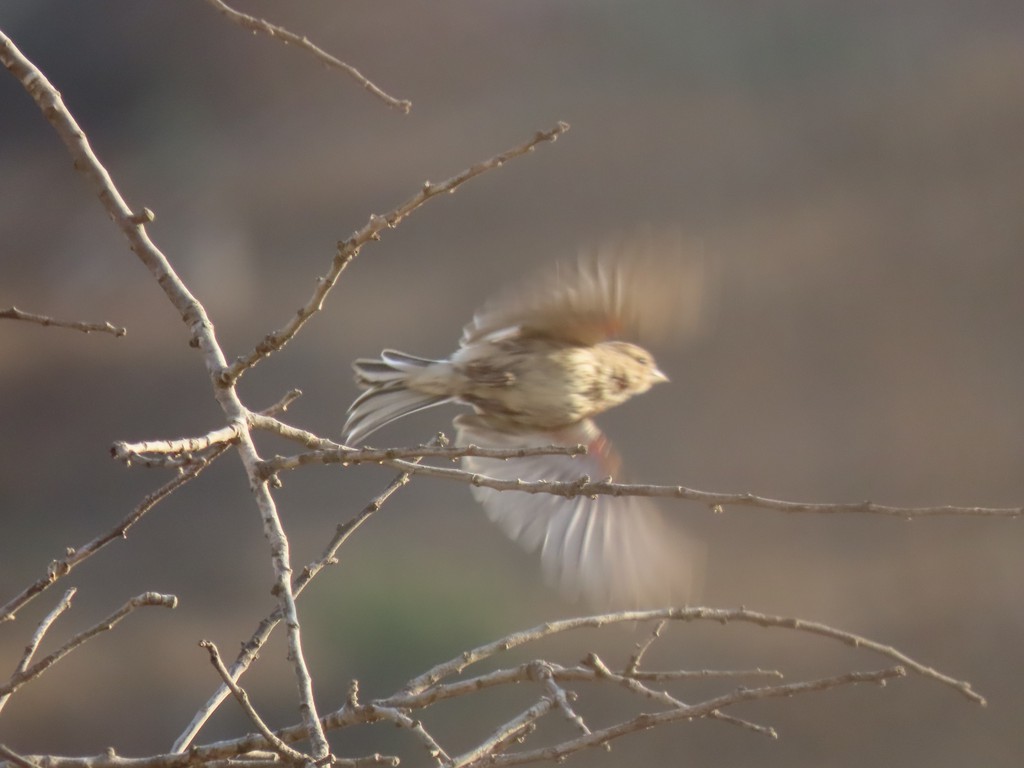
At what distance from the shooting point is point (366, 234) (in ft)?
3.24

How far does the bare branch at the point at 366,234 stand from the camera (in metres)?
0.98

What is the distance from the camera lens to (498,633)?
16.0ft

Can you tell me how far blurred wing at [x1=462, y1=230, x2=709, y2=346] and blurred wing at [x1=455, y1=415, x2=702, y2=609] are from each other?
0.22m

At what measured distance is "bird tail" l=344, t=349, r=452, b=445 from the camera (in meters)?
1.80

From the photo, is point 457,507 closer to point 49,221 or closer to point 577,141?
point 577,141

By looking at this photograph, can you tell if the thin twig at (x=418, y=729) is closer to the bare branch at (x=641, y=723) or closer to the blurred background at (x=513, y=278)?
the bare branch at (x=641, y=723)

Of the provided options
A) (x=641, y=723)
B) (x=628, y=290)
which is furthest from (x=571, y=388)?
(x=641, y=723)

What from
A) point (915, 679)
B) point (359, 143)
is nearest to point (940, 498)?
point (915, 679)

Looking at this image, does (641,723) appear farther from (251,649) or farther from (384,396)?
(384,396)

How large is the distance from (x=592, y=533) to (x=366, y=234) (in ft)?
3.57

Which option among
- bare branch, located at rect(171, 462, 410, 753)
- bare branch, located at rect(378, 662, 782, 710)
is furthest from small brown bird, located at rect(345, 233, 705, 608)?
bare branch, located at rect(378, 662, 782, 710)

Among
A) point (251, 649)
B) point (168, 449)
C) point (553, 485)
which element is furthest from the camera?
point (251, 649)

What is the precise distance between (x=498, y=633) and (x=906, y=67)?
2.97 m

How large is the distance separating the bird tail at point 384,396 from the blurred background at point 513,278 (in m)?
2.94
